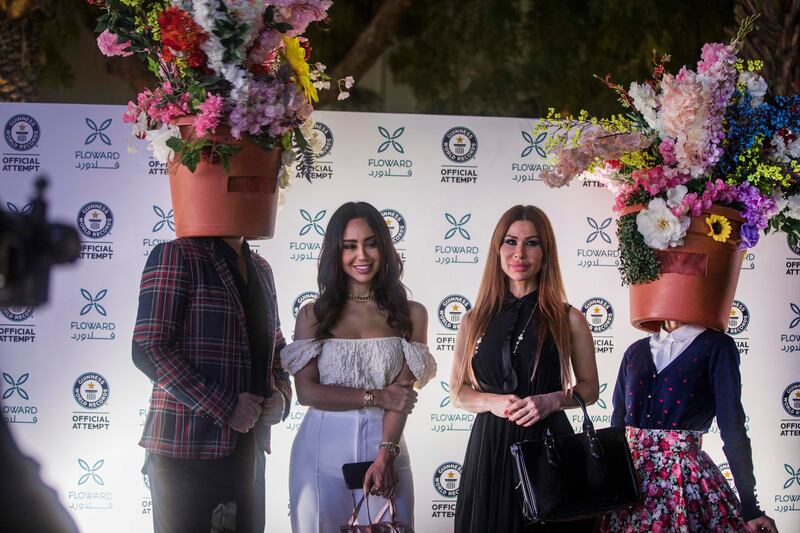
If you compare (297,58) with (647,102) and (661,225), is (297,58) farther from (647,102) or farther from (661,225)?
(661,225)

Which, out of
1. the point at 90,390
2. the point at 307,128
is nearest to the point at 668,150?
the point at 307,128

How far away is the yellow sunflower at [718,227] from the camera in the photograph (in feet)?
11.2

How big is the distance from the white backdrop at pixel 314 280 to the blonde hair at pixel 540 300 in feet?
2.59

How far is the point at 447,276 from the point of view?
448 centimetres

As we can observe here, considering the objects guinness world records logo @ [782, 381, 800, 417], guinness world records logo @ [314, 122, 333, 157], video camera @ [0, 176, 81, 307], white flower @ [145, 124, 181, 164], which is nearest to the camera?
white flower @ [145, 124, 181, 164]

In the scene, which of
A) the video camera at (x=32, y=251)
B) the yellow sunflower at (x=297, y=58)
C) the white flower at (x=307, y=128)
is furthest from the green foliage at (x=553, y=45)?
the yellow sunflower at (x=297, y=58)

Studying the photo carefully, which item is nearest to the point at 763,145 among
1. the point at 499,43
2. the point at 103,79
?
the point at 499,43

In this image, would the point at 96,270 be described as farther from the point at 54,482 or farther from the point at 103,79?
the point at 103,79

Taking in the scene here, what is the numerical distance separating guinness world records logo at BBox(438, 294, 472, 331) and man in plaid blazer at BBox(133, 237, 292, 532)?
1.35m

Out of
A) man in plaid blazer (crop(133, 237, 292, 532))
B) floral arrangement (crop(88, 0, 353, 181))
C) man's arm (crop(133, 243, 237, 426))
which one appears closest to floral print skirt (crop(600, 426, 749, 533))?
man in plaid blazer (crop(133, 237, 292, 532))

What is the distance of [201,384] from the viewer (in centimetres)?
307

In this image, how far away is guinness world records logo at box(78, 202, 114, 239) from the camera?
172 inches

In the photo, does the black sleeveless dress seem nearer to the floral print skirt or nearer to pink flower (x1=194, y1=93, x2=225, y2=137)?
the floral print skirt

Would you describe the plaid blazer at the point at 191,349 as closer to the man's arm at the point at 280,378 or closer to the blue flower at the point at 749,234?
the man's arm at the point at 280,378
